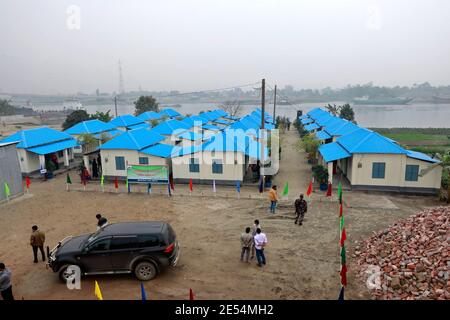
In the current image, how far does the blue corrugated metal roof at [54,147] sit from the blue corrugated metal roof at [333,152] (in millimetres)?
20255

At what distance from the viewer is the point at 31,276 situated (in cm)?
1070

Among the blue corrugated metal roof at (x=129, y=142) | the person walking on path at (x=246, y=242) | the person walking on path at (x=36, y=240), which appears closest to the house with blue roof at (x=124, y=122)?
the blue corrugated metal roof at (x=129, y=142)

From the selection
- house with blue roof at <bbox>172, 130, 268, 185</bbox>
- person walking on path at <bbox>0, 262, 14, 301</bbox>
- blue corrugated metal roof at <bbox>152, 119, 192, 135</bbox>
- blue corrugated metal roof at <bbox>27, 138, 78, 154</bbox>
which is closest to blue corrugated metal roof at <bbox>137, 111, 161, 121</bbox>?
blue corrugated metal roof at <bbox>152, 119, 192, 135</bbox>

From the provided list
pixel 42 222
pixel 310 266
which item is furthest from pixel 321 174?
pixel 42 222

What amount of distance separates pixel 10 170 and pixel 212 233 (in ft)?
43.5

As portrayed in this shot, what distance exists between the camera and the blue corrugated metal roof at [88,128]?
31897 mm

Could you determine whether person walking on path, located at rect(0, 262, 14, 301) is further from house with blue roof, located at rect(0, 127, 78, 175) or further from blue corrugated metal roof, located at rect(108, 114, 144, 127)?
blue corrugated metal roof, located at rect(108, 114, 144, 127)

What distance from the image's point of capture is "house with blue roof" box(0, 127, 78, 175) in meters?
24.3

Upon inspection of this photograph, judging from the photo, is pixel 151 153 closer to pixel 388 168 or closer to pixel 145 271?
pixel 145 271

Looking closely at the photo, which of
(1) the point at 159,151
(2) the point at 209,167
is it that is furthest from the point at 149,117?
(2) the point at 209,167

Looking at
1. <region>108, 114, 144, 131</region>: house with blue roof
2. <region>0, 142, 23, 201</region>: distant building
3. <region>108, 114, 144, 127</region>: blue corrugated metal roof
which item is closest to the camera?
<region>0, 142, 23, 201</region>: distant building

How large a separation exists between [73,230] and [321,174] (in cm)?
1437

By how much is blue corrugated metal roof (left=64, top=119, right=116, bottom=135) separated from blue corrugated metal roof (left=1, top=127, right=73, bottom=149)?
284cm
